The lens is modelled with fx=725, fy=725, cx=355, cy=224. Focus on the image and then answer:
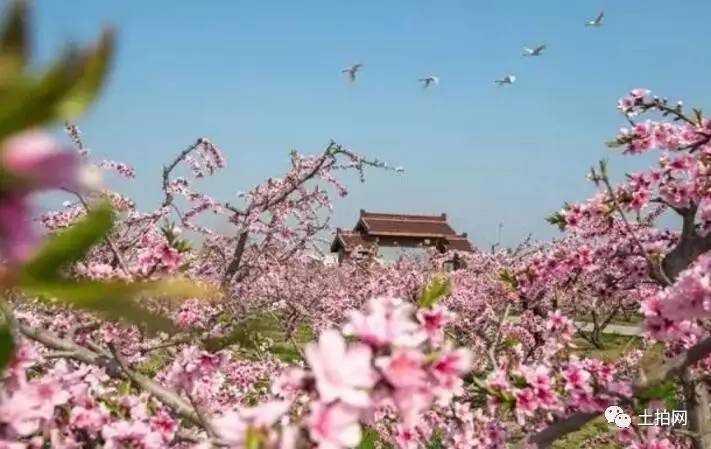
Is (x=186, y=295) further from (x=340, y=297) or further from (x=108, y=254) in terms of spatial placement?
(x=340, y=297)

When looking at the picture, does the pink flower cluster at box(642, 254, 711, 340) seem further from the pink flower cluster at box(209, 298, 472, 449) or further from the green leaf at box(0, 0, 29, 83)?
the green leaf at box(0, 0, 29, 83)

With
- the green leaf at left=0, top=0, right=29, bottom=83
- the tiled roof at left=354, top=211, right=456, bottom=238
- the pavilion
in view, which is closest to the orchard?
the green leaf at left=0, top=0, right=29, bottom=83

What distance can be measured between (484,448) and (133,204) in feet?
21.7

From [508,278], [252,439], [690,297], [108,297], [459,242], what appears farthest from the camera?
[459,242]

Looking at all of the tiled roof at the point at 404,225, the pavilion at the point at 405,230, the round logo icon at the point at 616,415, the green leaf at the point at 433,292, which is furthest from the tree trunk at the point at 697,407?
the tiled roof at the point at 404,225

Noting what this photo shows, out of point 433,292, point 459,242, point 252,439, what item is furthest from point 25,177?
point 459,242

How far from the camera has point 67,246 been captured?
1.76 feet

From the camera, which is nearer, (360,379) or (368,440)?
(360,379)

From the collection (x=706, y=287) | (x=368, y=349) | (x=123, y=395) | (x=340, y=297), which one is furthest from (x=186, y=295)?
(x=340, y=297)

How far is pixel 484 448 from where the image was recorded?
3.68m

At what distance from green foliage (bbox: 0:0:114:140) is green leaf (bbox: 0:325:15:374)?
0.19 meters

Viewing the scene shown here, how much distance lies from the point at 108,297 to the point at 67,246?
0.06m

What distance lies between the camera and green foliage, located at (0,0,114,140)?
1.31ft

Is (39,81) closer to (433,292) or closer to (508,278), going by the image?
(433,292)
